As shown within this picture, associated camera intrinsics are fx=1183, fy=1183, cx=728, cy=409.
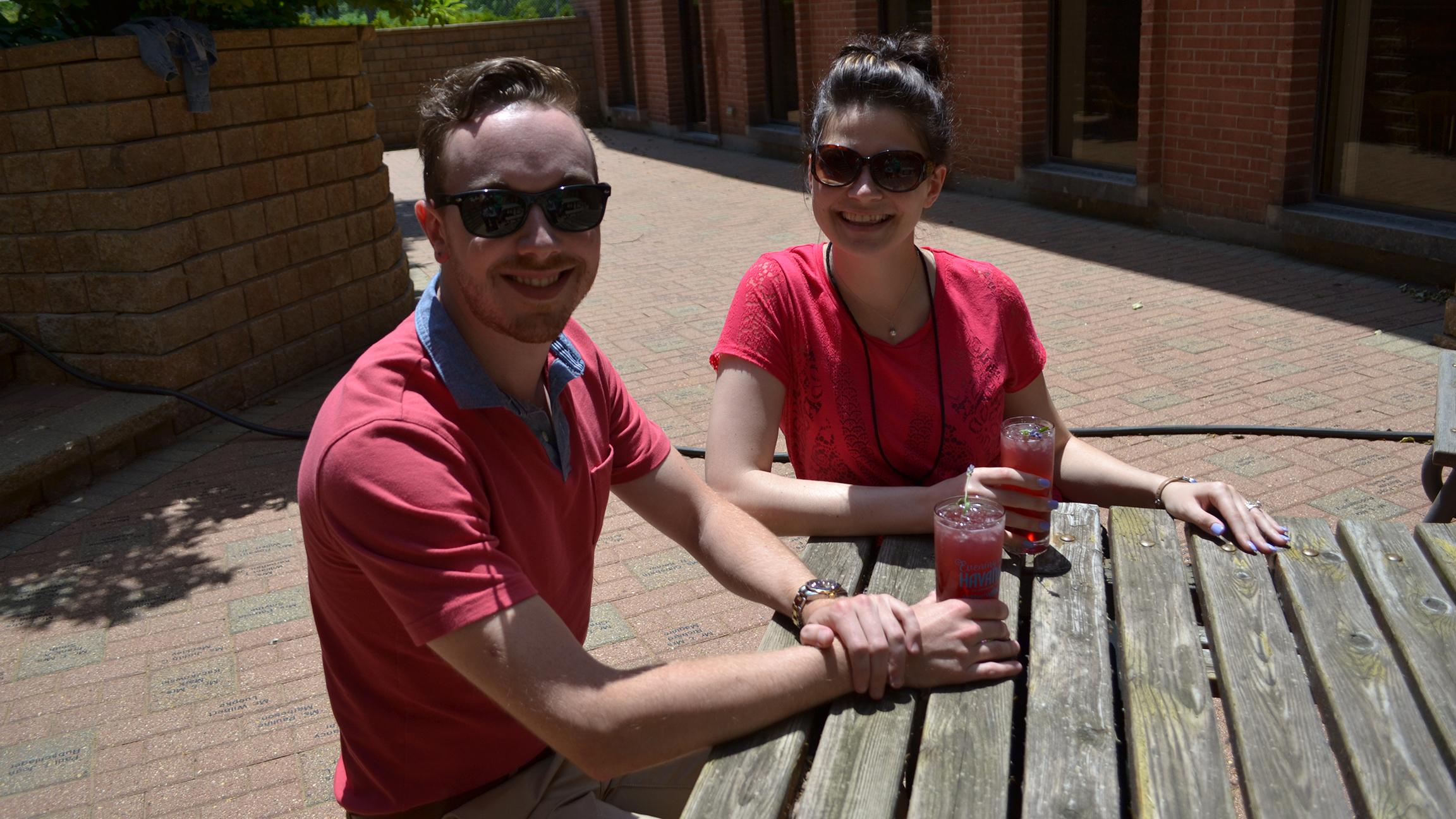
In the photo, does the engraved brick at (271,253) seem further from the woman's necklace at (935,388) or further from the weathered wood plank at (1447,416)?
the weathered wood plank at (1447,416)

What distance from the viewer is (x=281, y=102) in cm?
638

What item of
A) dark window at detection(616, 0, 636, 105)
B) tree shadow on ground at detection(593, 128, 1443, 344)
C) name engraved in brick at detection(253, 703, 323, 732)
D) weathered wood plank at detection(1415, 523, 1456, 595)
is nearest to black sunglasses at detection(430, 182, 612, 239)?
weathered wood plank at detection(1415, 523, 1456, 595)

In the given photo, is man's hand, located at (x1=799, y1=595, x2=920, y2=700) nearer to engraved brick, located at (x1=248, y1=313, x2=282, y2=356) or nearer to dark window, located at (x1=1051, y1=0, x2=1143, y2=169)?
engraved brick, located at (x1=248, y1=313, x2=282, y2=356)

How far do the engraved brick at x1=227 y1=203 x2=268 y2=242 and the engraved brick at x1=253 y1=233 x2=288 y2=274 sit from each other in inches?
2.1

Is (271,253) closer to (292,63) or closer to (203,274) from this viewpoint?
(203,274)

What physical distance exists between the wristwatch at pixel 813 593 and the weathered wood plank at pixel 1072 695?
1.06 feet

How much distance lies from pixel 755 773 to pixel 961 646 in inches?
15.8

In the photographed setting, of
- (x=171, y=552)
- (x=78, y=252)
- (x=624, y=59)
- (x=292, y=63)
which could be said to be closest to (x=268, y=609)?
(x=171, y=552)

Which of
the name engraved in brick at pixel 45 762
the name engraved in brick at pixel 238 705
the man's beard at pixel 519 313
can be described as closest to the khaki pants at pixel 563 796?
the man's beard at pixel 519 313

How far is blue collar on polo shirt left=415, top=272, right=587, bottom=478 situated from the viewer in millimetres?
1780

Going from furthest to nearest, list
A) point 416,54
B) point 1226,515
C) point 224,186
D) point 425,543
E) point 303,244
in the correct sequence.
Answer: point 416,54
point 303,244
point 224,186
point 1226,515
point 425,543

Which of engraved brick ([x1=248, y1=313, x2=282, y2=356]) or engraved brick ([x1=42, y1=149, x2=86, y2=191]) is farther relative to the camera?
engraved brick ([x1=248, y1=313, x2=282, y2=356])

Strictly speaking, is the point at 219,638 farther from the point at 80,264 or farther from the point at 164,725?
the point at 80,264

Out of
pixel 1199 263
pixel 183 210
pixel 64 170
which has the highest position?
pixel 64 170
